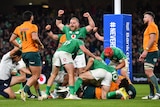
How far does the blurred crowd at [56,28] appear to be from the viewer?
29.2m

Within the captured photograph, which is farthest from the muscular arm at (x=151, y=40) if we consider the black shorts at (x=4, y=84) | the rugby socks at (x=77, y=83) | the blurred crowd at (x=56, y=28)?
the blurred crowd at (x=56, y=28)

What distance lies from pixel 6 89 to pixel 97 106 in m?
3.34

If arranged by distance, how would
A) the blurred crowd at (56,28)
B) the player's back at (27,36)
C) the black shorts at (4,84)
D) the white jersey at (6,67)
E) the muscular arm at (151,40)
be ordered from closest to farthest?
1. the player's back at (27,36)
2. the muscular arm at (151,40)
3. the black shorts at (4,84)
4. the white jersey at (6,67)
5. the blurred crowd at (56,28)

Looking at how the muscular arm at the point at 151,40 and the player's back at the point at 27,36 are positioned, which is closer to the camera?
the player's back at the point at 27,36

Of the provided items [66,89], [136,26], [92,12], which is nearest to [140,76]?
[136,26]

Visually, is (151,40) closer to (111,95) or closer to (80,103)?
(111,95)

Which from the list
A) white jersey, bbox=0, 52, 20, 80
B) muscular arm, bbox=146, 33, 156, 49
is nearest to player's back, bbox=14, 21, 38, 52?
white jersey, bbox=0, 52, 20, 80

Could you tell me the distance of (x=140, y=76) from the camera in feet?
86.4

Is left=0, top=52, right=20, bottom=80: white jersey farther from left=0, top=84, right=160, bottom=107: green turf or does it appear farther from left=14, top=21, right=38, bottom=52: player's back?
left=0, top=84, right=160, bottom=107: green turf

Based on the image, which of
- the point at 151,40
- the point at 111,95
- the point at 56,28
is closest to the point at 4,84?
the point at 111,95

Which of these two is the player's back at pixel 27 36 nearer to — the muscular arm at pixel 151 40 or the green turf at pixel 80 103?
the green turf at pixel 80 103

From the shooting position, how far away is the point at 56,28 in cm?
3284

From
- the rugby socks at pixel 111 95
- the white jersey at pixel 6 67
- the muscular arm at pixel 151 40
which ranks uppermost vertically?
the muscular arm at pixel 151 40

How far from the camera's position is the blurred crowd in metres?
29.2
